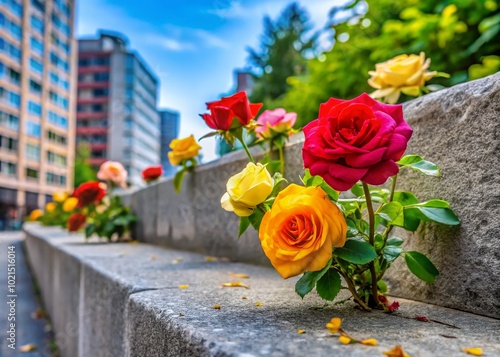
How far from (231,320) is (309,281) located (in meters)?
0.19

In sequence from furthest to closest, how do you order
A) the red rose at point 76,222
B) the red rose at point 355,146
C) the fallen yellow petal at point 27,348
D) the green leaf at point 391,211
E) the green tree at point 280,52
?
the green tree at point 280,52, the red rose at point 76,222, the fallen yellow petal at point 27,348, the green leaf at point 391,211, the red rose at point 355,146

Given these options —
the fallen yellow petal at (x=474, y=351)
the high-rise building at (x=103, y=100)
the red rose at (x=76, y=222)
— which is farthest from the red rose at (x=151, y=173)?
the high-rise building at (x=103, y=100)

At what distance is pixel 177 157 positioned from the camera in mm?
2742

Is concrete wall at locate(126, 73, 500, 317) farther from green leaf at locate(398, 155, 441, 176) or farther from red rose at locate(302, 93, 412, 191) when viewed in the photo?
red rose at locate(302, 93, 412, 191)

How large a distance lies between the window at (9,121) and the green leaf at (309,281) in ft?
120

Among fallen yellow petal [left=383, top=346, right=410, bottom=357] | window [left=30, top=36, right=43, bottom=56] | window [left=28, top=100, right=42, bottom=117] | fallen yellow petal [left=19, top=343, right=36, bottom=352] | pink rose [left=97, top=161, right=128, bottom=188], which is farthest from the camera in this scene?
window [left=28, top=100, right=42, bottom=117]

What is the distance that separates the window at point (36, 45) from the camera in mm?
35062

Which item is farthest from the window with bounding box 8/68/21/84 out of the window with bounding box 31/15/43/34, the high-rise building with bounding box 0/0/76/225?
the window with bounding box 31/15/43/34

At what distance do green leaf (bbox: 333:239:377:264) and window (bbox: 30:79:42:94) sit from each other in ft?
130

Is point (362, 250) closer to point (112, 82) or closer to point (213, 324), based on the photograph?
point (213, 324)

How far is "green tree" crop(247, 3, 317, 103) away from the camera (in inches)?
471

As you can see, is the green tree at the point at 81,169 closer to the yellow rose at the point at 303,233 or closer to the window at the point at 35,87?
the window at the point at 35,87

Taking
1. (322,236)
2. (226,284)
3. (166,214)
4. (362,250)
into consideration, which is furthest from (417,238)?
(166,214)

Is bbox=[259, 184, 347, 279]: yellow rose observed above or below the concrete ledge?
above
